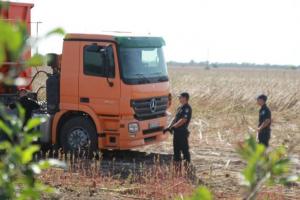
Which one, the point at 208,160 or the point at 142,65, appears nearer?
the point at 142,65

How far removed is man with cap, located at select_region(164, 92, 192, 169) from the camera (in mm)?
10492

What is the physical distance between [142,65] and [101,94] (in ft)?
3.43

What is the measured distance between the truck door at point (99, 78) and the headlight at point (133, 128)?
0.34 metres

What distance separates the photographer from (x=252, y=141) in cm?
174

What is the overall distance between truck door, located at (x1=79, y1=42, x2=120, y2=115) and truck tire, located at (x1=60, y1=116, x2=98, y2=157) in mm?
360

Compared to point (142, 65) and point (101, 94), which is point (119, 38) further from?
point (101, 94)

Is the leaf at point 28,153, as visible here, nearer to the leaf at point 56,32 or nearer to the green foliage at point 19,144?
the green foliage at point 19,144

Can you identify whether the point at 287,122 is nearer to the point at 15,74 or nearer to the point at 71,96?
the point at 71,96

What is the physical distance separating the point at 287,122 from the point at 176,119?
9333 mm

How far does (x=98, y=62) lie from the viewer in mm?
10523

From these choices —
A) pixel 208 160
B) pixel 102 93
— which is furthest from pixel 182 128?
pixel 102 93

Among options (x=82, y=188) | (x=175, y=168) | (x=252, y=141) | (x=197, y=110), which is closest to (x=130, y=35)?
(x=175, y=168)

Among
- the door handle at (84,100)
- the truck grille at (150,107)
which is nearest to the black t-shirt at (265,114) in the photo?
the truck grille at (150,107)

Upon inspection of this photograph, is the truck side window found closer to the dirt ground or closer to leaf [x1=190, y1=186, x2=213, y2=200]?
the dirt ground
